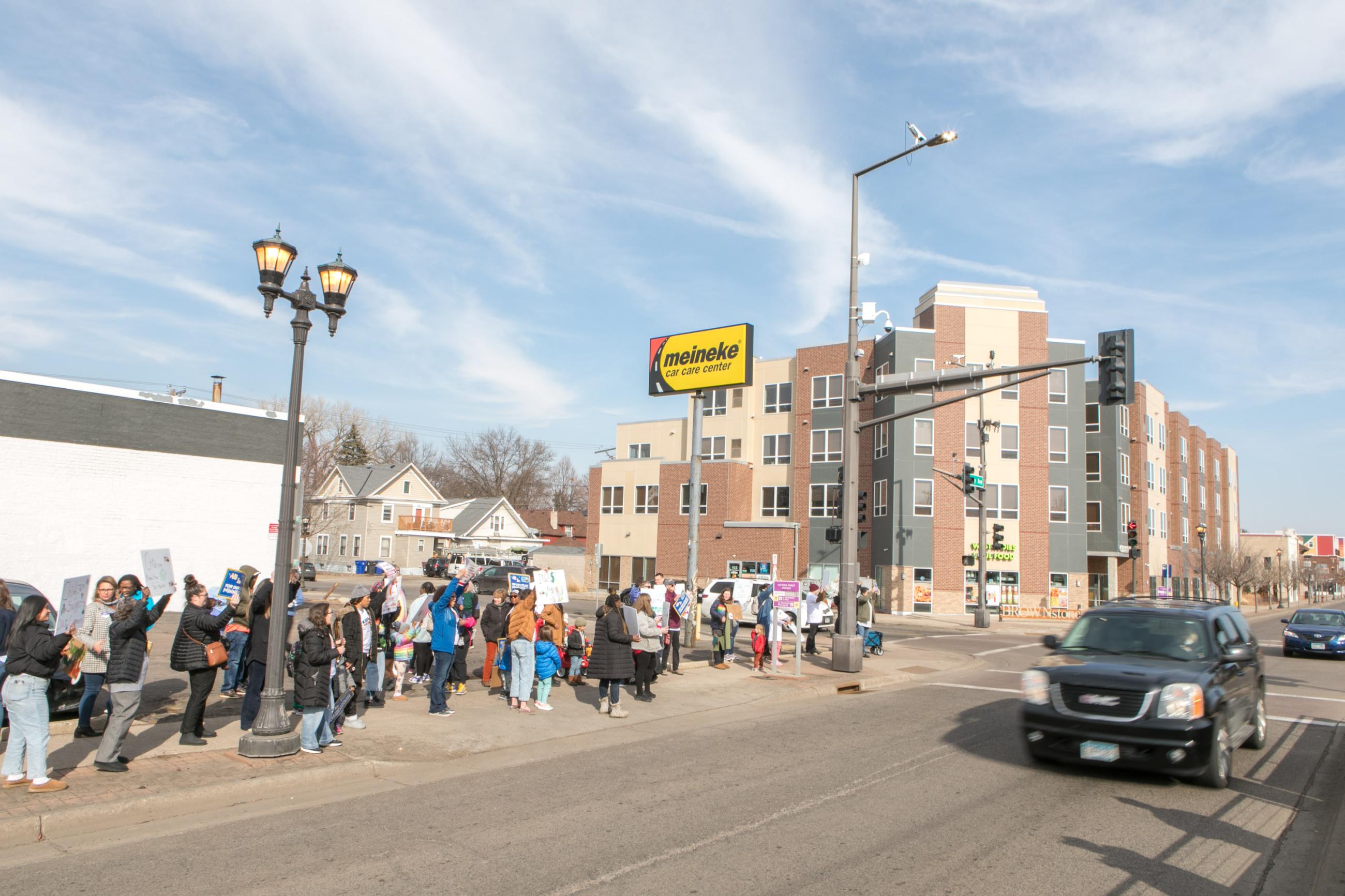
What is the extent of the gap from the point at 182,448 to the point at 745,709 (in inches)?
963

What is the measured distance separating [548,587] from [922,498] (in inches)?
1337

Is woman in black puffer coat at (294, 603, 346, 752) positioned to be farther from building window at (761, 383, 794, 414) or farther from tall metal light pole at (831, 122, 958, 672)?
building window at (761, 383, 794, 414)

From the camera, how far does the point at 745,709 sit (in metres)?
13.6

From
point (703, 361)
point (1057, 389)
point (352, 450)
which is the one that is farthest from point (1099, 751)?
point (352, 450)

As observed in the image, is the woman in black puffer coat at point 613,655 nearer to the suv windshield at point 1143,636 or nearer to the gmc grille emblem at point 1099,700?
the suv windshield at point 1143,636

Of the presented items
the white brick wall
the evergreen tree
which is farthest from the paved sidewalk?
the evergreen tree

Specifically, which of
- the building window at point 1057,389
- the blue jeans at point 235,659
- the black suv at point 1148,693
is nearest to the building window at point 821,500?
the building window at point 1057,389

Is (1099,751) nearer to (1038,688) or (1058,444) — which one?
(1038,688)

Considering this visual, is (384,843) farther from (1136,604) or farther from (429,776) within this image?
(1136,604)

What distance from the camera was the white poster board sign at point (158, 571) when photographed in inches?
413

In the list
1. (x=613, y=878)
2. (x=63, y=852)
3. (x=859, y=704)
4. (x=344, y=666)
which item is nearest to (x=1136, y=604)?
(x=859, y=704)

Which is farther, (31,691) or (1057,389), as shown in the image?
(1057,389)

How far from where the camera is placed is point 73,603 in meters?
8.37

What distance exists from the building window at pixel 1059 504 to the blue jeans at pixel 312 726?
4225 cm
